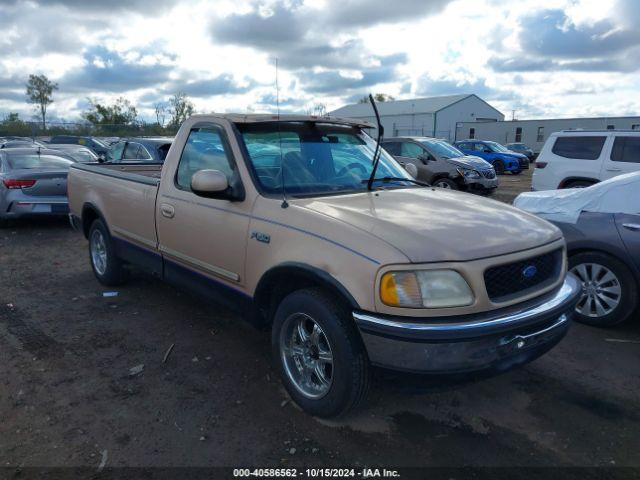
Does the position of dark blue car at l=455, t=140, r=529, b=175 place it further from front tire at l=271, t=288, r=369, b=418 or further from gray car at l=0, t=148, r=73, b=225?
front tire at l=271, t=288, r=369, b=418

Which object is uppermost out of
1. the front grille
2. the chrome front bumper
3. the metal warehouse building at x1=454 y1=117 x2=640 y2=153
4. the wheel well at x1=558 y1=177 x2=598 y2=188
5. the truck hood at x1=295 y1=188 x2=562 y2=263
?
the metal warehouse building at x1=454 y1=117 x2=640 y2=153

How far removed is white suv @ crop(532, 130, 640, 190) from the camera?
32.8ft

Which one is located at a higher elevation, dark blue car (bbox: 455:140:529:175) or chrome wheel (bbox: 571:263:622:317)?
dark blue car (bbox: 455:140:529:175)

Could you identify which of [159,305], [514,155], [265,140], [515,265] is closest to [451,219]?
[515,265]

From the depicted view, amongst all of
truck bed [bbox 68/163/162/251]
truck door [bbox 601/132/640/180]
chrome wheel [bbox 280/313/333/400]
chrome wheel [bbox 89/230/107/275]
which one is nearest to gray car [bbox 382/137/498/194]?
truck door [bbox 601/132/640/180]

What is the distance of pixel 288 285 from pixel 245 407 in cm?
Answer: 90

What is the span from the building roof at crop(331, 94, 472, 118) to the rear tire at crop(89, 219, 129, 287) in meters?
58.2

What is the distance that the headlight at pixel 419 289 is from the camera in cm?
268

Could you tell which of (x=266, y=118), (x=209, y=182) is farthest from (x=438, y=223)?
(x=266, y=118)

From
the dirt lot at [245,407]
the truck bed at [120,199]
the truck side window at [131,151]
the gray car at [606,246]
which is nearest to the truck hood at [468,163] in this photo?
the truck side window at [131,151]

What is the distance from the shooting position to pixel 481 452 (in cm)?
296

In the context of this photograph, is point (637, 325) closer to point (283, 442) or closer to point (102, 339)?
point (283, 442)

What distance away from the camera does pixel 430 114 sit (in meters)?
60.6

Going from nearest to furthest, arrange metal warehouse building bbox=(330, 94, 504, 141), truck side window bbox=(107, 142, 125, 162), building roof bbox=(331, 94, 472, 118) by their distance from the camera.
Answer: truck side window bbox=(107, 142, 125, 162) < metal warehouse building bbox=(330, 94, 504, 141) < building roof bbox=(331, 94, 472, 118)
